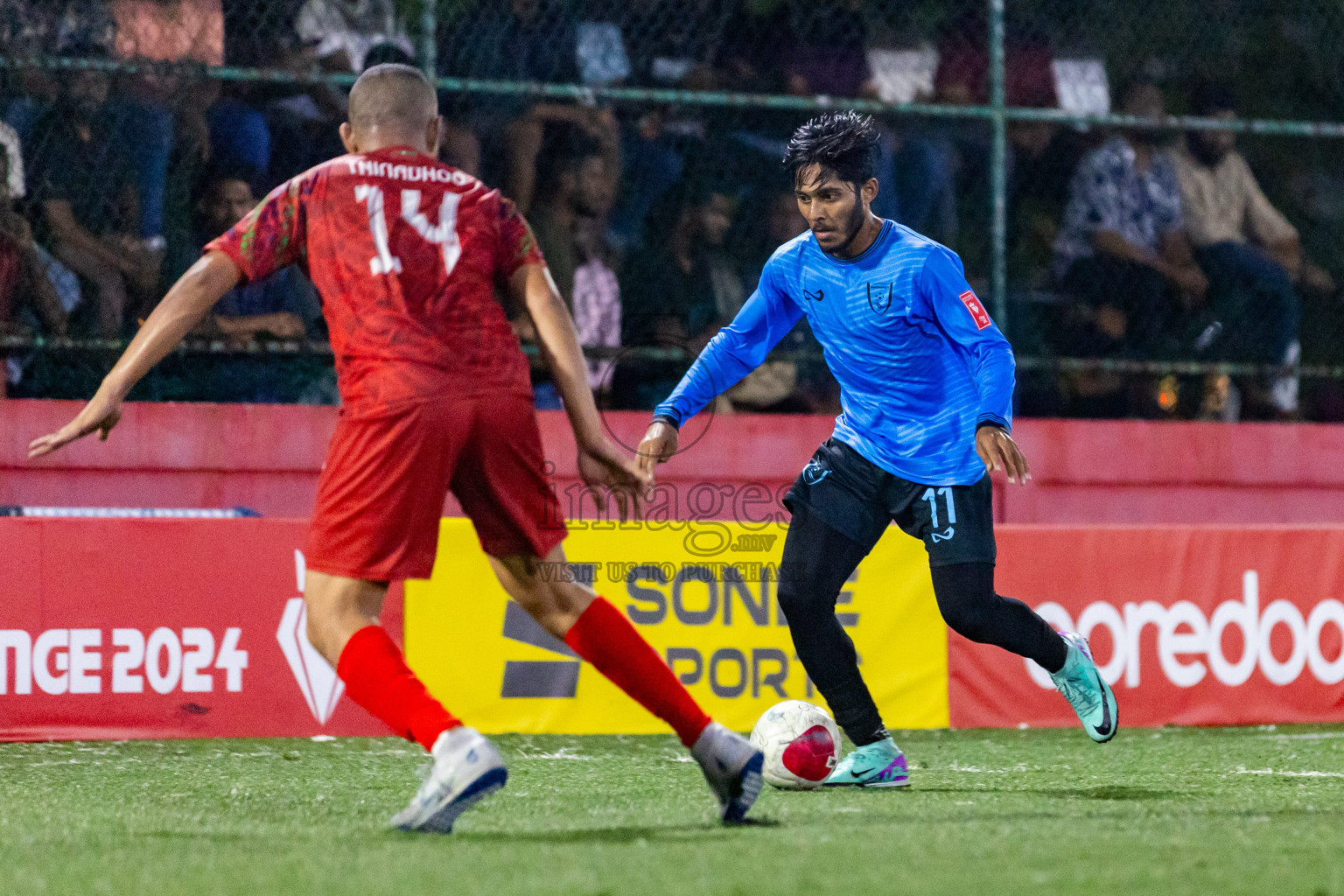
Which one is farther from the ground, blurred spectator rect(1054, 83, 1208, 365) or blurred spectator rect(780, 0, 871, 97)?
blurred spectator rect(780, 0, 871, 97)

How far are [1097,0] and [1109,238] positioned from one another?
56.1 inches

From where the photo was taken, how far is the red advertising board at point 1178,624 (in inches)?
305

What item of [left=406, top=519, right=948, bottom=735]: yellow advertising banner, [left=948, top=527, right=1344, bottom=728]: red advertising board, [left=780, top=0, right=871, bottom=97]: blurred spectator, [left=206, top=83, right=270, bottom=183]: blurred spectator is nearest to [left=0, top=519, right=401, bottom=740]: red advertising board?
[left=406, top=519, right=948, bottom=735]: yellow advertising banner

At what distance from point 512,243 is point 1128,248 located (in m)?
6.47

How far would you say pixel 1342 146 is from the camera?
10.7 metres

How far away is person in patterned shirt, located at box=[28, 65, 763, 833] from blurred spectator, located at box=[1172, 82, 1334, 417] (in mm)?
6776

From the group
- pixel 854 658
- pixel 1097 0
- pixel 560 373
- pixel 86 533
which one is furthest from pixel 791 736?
pixel 1097 0

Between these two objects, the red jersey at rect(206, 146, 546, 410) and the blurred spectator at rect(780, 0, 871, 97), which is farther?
the blurred spectator at rect(780, 0, 871, 97)

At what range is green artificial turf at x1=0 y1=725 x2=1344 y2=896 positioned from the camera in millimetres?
3467

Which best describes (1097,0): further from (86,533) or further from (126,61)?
(86,533)

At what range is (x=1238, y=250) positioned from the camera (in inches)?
403

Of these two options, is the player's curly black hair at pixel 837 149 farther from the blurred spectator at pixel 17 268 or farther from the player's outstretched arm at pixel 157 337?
the blurred spectator at pixel 17 268

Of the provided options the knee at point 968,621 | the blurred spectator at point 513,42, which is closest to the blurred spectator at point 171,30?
the blurred spectator at point 513,42

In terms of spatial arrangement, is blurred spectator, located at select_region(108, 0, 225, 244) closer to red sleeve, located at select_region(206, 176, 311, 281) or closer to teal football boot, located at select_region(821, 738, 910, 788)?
red sleeve, located at select_region(206, 176, 311, 281)
